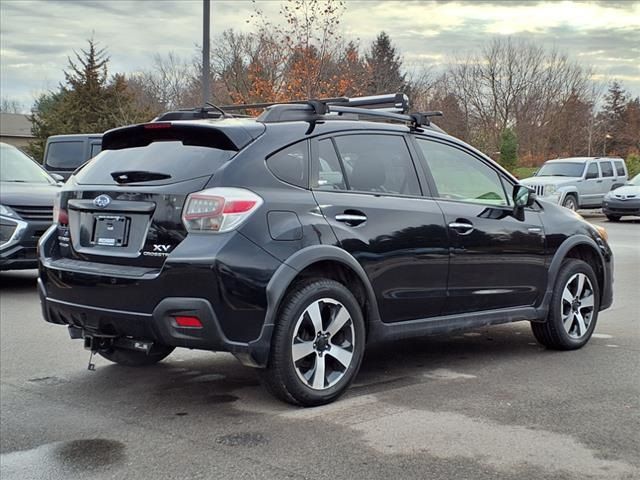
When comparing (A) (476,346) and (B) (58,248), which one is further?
(A) (476,346)

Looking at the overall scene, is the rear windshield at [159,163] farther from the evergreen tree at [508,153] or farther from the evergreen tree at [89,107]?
the evergreen tree at [508,153]

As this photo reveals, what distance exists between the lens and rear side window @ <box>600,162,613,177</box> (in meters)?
26.5

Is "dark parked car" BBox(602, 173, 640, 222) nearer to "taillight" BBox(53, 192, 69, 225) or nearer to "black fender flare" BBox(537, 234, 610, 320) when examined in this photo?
"black fender flare" BBox(537, 234, 610, 320)

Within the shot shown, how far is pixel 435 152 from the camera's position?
19.5ft

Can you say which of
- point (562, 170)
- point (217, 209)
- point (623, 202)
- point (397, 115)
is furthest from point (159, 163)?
point (562, 170)

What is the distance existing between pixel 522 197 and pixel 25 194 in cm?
632

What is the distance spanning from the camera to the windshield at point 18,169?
10.9 meters

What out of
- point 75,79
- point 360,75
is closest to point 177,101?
point 75,79

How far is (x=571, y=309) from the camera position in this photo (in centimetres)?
657

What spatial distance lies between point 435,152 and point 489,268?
3.04 feet

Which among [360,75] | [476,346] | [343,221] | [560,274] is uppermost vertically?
[360,75]

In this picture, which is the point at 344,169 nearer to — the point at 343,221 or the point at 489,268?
the point at 343,221

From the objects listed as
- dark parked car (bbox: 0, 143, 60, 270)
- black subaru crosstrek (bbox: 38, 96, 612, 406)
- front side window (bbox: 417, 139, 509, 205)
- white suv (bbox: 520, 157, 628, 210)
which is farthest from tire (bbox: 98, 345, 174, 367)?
white suv (bbox: 520, 157, 628, 210)

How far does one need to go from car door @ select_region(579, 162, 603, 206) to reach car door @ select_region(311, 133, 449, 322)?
21154 mm
